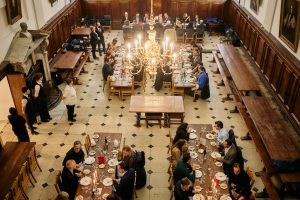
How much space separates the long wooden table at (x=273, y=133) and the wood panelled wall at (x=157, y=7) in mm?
9019

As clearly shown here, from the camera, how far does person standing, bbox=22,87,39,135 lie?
8523 millimetres

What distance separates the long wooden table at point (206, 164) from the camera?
6.26m

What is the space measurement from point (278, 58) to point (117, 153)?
578 cm

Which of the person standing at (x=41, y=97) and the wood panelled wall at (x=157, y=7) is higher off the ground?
the wood panelled wall at (x=157, y=7)

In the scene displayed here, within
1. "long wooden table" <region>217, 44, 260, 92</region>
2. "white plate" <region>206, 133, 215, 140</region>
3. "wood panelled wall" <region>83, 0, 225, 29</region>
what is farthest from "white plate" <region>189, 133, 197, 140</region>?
"wood panelled wall" <region>83, 0, 225, 29</region>

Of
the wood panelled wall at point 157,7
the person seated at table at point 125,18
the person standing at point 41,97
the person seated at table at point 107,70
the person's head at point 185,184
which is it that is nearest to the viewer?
the person's head at point 185,184

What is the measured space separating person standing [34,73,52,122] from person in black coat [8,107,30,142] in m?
1.30

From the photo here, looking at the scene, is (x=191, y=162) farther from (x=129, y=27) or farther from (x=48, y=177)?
(x=129, y=27)

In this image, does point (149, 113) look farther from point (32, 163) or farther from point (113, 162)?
point (32, 163)

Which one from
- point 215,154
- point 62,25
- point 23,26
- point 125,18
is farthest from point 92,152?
point 125,18

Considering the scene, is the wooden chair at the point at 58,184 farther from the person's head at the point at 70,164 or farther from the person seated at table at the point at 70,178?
the person's head at the point at 70,164

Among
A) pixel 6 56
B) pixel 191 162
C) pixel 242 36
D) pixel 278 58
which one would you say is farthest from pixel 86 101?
pixel 242 36

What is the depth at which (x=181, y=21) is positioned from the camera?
1627 centimetres

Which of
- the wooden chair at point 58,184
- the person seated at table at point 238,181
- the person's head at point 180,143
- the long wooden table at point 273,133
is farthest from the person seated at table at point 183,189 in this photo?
the wooden chair at point 58,184
